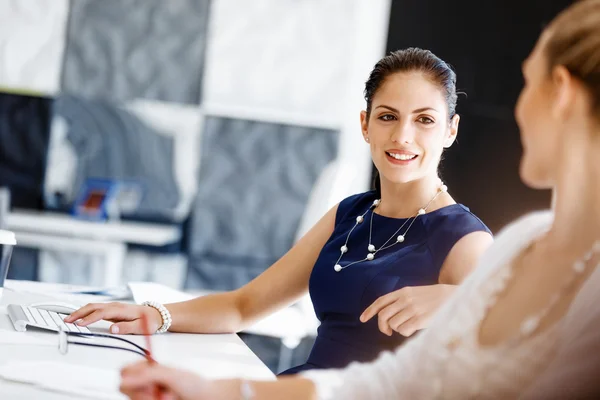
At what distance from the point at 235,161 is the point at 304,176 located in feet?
1.16

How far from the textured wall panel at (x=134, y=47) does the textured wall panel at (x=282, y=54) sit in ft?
0.39

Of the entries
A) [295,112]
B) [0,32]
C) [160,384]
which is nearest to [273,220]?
[295,112]

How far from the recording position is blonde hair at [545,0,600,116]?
0.63 m

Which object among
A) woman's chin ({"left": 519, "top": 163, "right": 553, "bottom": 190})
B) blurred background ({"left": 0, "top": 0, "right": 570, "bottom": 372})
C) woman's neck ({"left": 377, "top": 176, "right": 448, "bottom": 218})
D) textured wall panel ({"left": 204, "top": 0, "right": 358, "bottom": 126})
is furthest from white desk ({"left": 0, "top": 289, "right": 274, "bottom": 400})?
textured wall panel ({"left": 204, "top": 0, "right": 358, "bottom": 126})

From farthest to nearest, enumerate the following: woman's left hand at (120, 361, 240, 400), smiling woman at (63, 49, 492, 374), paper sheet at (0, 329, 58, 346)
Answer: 1. smiling woman at (63, 49, 492, 374)
2. paper sheet at (0, 329, 58, 346)
3. woman's left hand at (120, 361, 240, 400)

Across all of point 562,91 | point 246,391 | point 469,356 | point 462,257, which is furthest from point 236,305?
point 562,91

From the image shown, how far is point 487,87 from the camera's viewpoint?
3875 millimetres

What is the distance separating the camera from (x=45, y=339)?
132 centimetres

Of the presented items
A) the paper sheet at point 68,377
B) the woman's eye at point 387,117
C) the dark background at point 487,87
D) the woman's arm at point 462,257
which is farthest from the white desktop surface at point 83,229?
the paper sheet at point 68,377

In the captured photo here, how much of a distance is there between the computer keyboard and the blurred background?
7.78 ft

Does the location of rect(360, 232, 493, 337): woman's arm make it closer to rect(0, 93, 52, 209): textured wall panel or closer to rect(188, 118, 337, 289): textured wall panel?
rect(188, 118, 337, 289): textured wall panel

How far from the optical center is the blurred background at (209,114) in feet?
12.8

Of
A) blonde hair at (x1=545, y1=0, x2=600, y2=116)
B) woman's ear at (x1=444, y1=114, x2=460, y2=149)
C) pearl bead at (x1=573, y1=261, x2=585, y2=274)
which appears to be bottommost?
pearl bead at (x1=573, y1=261, x2=585, y2=274)

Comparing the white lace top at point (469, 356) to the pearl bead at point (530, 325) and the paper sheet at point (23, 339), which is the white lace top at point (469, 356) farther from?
the paper sheet at point (23, 339)
